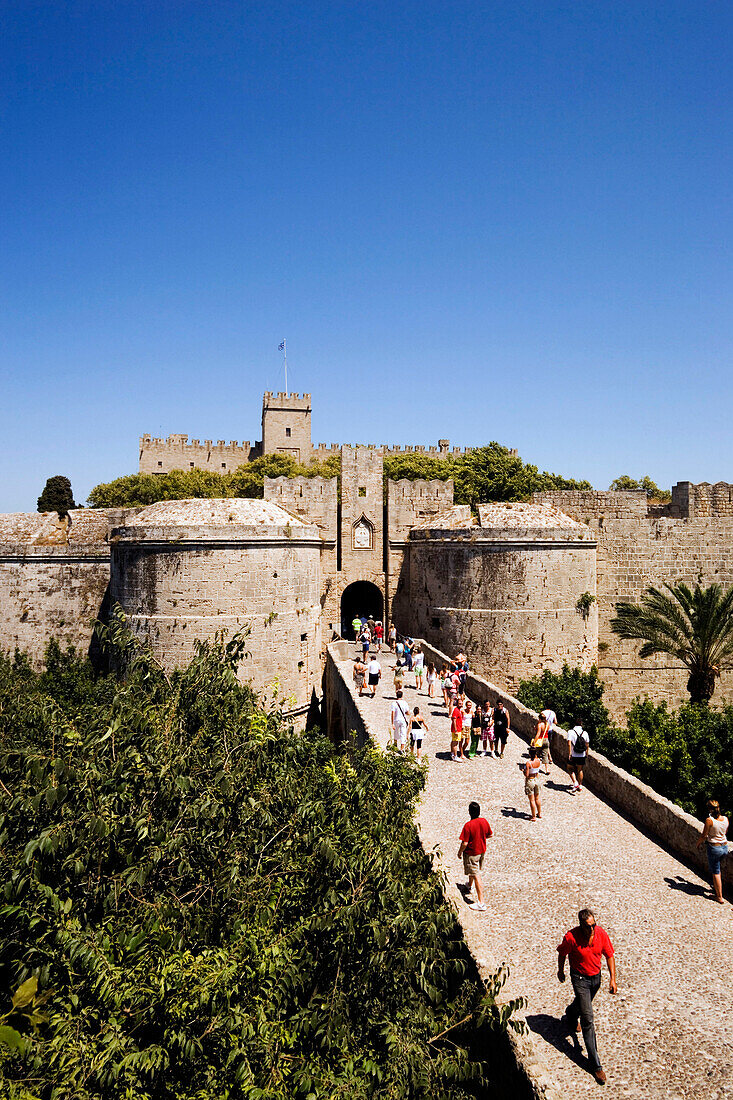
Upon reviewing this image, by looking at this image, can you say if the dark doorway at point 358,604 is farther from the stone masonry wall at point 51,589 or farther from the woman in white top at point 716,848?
the woman in white top at point 716,848

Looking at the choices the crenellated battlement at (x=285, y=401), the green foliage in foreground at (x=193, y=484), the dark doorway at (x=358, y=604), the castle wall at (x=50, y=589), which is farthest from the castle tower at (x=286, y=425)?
the castle wall at (x=50, y=589)

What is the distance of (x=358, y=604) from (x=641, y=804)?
661 inches

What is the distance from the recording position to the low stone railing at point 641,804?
26.5ft

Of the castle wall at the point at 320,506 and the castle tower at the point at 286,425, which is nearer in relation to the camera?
the castle wall at the point at 320,506

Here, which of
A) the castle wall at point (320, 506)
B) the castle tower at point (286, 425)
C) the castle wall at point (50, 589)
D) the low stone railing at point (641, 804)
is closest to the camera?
the low stone railing at point (641, 804)

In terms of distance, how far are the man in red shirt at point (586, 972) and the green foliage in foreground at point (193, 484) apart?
3733cm

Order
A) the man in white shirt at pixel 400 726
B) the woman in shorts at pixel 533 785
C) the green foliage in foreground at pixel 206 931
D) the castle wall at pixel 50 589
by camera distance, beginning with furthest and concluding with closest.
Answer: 1. the castle wall at pixel 50 589
2. the man in white shirt at pixel 400 726
3. the woman in shorts at pixel 533 785
4. the green foliage in foreground at pixel 206 931

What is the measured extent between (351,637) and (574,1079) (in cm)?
1893

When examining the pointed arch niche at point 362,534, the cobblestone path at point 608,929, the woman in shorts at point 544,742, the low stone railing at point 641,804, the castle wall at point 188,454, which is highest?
the castle wall at point 188,454

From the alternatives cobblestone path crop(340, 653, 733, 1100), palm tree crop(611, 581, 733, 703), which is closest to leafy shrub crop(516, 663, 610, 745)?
palm tree crop(611, 581, 733, 703)

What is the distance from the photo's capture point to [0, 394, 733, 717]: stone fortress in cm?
1633

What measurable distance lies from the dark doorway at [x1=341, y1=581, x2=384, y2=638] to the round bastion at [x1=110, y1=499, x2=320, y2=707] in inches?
271

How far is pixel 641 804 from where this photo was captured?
30.4ft

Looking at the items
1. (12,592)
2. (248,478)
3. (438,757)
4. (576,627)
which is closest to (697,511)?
(576,627)
